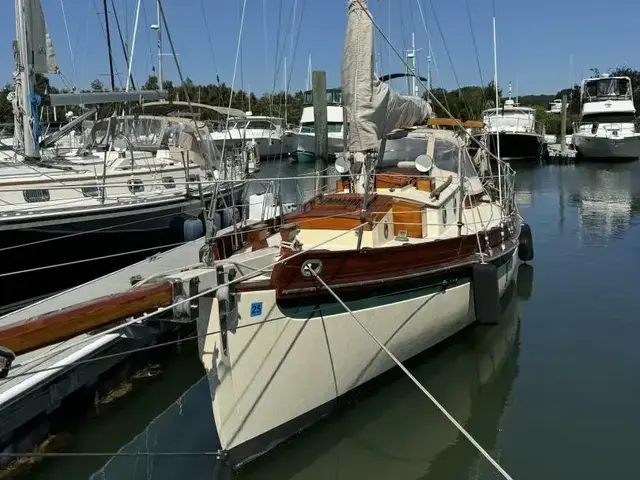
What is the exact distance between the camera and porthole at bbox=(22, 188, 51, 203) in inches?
472

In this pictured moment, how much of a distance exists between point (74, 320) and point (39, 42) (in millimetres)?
12207

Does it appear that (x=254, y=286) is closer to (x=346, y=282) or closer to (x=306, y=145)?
(x=346, y=282)

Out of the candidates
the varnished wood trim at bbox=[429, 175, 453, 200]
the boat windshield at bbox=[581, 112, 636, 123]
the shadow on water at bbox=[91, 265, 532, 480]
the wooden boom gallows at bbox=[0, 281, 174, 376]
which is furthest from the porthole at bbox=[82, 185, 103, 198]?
the boat windshield at bbox=[581, 112, 636, 123]

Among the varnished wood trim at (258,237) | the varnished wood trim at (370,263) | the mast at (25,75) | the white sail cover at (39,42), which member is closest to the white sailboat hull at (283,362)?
the varnished wood trim at (370,263)

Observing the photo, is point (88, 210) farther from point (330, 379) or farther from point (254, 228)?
point (330, 379)

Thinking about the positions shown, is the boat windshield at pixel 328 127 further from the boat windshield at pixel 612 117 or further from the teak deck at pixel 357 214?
the teak deck at pixel 357 214

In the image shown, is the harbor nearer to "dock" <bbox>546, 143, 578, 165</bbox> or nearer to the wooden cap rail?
the wooden cap rail

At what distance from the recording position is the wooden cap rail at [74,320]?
395 cm

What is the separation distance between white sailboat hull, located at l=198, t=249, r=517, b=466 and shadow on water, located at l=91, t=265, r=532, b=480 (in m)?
0.28

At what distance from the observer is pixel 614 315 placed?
10.6 m

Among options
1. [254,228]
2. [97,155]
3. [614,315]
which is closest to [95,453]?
[254,228]

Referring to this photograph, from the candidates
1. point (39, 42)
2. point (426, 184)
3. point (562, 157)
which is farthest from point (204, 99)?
point (426, 184)

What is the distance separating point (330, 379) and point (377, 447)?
86 cm

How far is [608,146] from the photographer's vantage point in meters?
41.8
